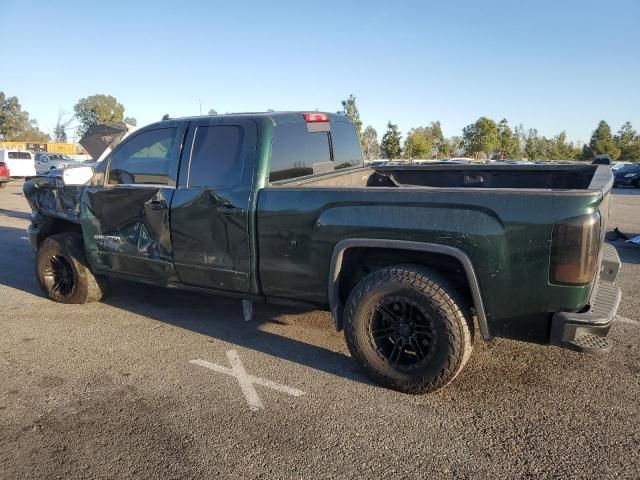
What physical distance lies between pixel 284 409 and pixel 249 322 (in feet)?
5.27

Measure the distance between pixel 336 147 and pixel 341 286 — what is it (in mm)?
1684

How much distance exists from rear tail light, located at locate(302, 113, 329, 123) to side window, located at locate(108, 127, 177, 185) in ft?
3.79

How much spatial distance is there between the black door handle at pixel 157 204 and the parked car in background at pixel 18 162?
26.3 meters

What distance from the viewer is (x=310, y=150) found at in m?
4.13

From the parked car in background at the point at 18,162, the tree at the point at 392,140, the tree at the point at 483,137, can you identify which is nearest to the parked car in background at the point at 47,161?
the parked car in background at the point at 18,162

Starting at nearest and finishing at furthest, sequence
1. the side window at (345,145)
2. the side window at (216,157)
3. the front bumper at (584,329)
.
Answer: the front bumper at (584,329) < the side window at (216,157) < the side window at (345,145)

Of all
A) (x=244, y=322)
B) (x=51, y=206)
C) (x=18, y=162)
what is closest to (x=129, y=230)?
(x=244, y=322)

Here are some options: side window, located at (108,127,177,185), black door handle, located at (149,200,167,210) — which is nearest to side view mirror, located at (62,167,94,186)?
side window, located at (108,127,177,185)

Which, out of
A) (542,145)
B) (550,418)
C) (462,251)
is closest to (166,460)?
(462,251)

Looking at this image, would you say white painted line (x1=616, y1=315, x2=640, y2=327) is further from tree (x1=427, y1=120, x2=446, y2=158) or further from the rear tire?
tree (x1=427, y1=120, x2=446, y2=158)

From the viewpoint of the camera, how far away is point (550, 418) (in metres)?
2.85

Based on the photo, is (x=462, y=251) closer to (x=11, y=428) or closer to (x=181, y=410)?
(x=181, y=410)

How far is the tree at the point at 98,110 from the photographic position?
223 ft

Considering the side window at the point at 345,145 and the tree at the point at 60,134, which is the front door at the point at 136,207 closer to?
the side window at the point at 345,145
